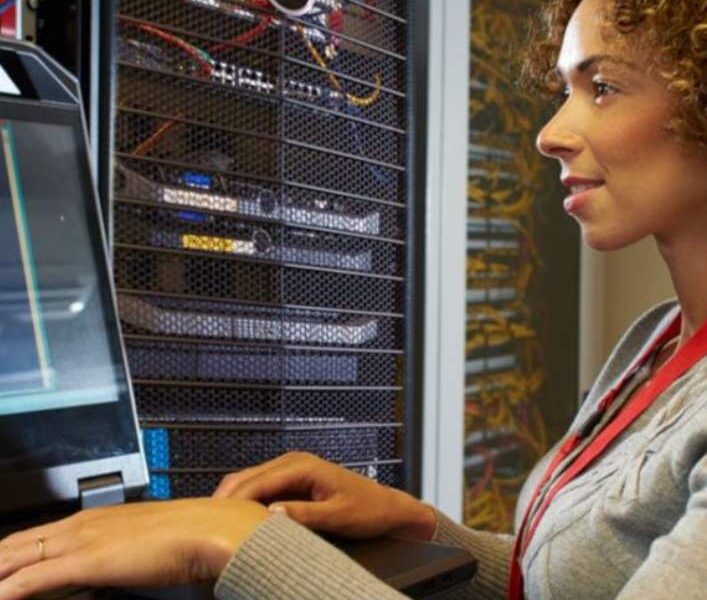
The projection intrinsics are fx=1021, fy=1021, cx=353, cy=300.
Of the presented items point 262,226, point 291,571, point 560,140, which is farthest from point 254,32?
point 291,571

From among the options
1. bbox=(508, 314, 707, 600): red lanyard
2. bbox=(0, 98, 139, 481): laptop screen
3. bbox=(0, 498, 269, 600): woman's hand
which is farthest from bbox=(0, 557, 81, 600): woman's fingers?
bbox=(508, 314, 707, 600): red lanyard

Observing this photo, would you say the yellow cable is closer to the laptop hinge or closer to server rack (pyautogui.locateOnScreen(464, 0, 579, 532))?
the laptop hinge

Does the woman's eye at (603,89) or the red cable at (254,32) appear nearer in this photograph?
the woman's eye at (603,89)

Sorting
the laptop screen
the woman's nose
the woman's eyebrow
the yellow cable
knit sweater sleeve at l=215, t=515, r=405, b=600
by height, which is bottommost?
knit sweater sleeve at l=215, t=515, r=405, b=600

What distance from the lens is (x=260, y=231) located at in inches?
40.2

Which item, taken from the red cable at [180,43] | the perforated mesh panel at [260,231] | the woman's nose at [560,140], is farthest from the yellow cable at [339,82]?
the woman's nose at [560,140]

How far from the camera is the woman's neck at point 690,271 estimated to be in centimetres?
Answer: 90

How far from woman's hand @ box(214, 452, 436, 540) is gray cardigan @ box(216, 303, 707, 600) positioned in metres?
0.12

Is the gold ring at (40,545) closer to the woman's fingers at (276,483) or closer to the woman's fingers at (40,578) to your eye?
the woman's fingers at (40,578)

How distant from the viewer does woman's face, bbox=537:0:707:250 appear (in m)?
0.85

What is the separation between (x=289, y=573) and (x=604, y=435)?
1.23ft

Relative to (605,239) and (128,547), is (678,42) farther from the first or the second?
(128,547)

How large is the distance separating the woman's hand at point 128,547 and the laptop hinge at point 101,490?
12 centimetres

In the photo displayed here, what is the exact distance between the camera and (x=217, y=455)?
3.28 feet
